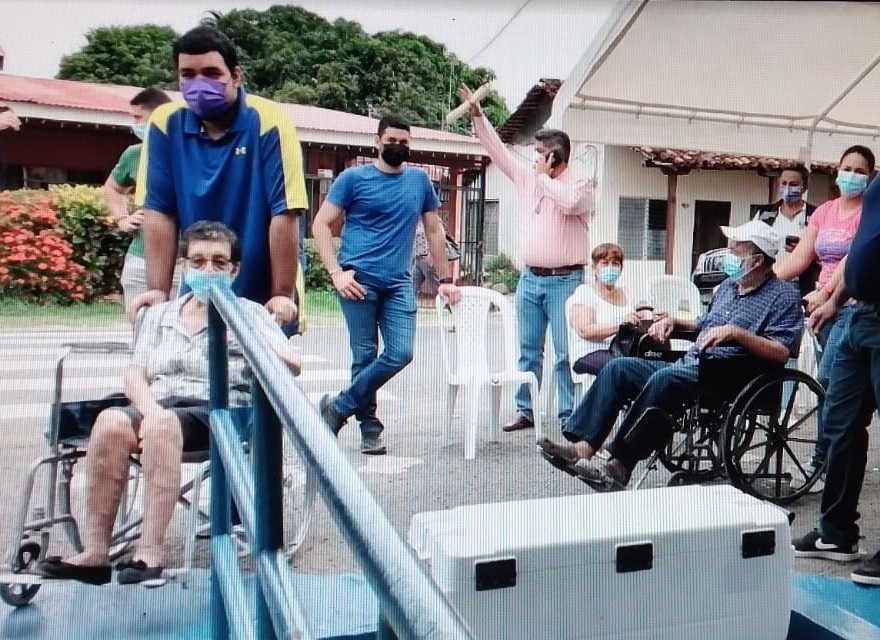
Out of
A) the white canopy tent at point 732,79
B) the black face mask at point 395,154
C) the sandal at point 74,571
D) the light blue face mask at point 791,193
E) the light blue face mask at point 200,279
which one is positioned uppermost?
the white canopy tent at point 732,79

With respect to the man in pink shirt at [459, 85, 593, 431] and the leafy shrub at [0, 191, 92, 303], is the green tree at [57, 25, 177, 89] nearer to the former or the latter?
the leafy shrub at [0, 191, 92, 303]

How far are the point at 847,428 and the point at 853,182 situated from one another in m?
0.74

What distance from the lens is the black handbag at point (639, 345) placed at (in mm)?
2281

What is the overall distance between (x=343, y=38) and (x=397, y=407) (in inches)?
44.6

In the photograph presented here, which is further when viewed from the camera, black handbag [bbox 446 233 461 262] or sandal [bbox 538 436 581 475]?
sandal [bbox 538 436 581 475]

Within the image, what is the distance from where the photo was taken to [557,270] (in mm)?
2381

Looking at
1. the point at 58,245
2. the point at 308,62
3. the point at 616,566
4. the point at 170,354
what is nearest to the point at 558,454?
the point at 616,566

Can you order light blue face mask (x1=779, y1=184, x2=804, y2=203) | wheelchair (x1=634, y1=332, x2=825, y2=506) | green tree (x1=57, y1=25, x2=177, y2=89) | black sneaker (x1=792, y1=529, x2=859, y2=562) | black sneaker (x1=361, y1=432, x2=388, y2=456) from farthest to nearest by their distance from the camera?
light blue face mask (x1=779, y1=184, x2=804, y2=203) → wheelchair (x1=634, y1=332, x2=825, y2=506) → black sneaker (x1=361, y1=432, x2=388, y2=456) → black sneaker (x1=792, y1=529, x2=859, y2=562) → green tree (x1=57, y1=25, x2=177, y2=89)

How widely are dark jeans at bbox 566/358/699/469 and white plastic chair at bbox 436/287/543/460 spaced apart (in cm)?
29

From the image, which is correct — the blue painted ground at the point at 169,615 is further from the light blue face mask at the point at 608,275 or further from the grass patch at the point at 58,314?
the light blue face mask at the point at 608,275

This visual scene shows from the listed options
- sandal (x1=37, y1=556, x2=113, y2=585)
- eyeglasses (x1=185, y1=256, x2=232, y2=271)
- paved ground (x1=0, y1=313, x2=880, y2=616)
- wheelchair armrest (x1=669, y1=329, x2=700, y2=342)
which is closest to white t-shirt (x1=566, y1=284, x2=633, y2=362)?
wheelchair armrest (x1=669, y1=329, x2=700, y2=342)

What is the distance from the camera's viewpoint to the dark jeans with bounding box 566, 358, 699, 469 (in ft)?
6.53

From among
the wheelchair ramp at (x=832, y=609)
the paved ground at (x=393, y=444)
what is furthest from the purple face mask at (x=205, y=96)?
the wheelchair ramp at (x=832, y=609)

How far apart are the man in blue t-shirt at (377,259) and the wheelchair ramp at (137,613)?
43 cm
